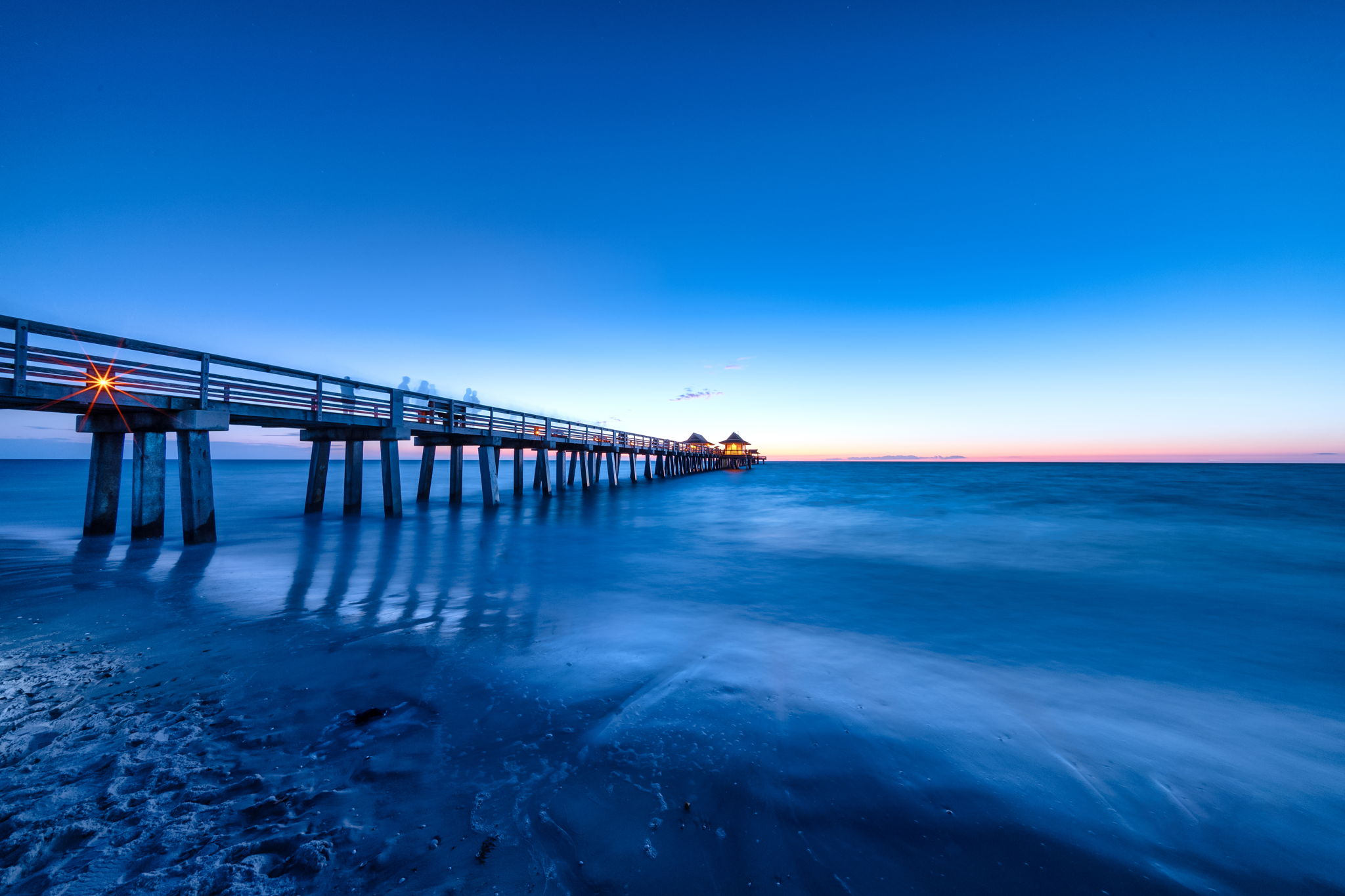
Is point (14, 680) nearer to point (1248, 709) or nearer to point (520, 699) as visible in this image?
point (520, 699)

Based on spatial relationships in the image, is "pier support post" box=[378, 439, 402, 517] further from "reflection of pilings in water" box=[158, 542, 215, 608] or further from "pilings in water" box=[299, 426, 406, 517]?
"reflection of pilings in water" box=[158, 542, 215, 608]

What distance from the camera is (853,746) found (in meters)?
3.17

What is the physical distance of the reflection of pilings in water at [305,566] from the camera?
600cm

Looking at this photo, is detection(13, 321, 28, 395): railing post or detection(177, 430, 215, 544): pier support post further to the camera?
detection(177, 430, 215, 544): pier support post

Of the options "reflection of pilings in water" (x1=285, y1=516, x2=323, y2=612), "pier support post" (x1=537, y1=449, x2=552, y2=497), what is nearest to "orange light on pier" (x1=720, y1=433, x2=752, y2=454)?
"pier support post" (x1=537, y1=449, x2=552, y2=497)

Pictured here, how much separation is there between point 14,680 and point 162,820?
2.81 metres

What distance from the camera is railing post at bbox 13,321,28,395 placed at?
658 cm

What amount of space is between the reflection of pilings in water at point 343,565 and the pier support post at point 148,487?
298 centimetres

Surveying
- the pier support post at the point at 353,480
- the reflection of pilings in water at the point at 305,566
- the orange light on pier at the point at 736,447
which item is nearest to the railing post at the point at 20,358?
the reflection of pilings in water at the point at 305,566

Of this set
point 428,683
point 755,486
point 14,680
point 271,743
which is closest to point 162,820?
point 271,743

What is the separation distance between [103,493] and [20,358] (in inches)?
178

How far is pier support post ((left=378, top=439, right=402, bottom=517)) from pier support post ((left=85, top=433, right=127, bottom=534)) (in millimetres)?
5049

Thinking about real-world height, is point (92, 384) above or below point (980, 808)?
above

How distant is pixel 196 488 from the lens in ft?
30.4
